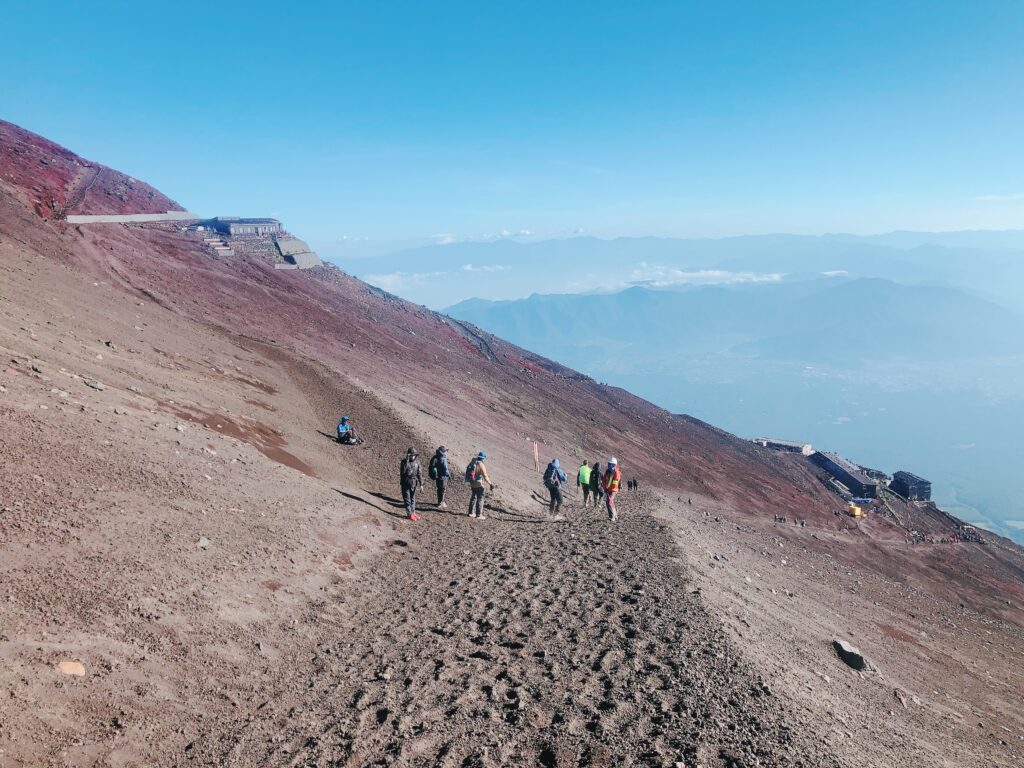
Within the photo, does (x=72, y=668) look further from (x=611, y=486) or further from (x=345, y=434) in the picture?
(x=345, y=434)

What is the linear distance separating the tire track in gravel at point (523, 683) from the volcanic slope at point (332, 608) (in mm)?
42

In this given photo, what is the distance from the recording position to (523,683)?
8227 mm

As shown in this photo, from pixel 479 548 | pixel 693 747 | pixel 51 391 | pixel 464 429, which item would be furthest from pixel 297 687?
pixel 464 429

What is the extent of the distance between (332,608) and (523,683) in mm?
4199

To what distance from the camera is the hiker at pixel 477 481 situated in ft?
54.6

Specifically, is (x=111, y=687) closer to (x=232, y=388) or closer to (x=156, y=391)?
(x=156, y=391)

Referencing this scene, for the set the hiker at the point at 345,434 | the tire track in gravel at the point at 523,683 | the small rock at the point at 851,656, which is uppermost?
the hiker at the point at 345,434

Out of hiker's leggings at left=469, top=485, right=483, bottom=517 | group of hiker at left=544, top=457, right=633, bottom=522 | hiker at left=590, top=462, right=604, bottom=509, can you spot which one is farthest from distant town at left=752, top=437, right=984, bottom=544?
hiker's leggings at left=469, top=485, right=483, bottom=517

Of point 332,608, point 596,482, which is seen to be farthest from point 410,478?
point 596,482

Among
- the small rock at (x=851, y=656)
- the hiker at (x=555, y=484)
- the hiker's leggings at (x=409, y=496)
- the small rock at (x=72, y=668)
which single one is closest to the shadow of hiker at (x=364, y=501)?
the hiker's leggings at (x=409, y=496)

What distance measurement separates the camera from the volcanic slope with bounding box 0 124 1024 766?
6.67 meters

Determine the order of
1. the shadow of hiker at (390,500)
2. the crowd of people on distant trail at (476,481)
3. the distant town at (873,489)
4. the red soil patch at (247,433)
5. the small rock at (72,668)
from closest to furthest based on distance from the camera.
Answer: the small rock at (72,668), the crowd of people on distant trail at (476,481), the red soil patch at (247,433), the shadow of hiker at (390,500), the distant town at (873,489)

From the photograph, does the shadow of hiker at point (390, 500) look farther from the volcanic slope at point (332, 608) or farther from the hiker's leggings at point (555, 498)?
the hiker's leggings at point (555, 498)

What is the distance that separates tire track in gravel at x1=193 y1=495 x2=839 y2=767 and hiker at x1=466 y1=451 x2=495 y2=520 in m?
3.84
